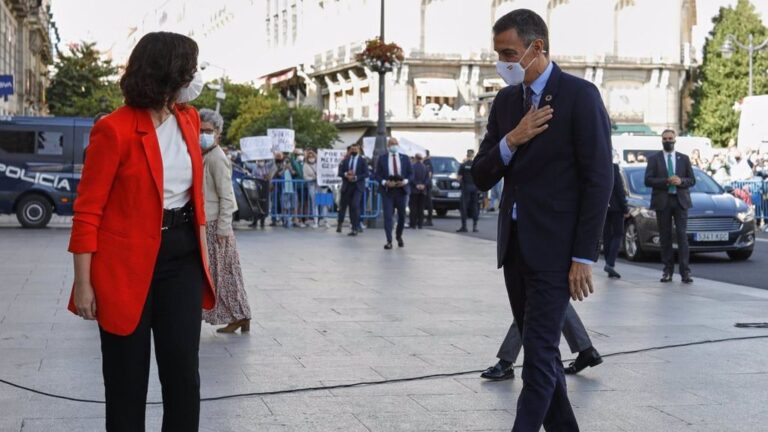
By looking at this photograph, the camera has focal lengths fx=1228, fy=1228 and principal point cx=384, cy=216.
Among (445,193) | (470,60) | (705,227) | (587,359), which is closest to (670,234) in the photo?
(705,227)

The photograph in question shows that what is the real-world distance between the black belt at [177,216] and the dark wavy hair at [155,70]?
0.37 m

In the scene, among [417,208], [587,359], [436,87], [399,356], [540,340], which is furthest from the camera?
[436,87]

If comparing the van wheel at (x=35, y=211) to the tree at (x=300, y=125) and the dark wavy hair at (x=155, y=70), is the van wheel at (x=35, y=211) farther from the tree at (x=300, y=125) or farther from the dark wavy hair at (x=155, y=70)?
the tree at (x=300, y=125)

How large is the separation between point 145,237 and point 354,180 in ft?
63.8

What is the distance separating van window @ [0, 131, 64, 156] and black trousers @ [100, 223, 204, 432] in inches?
827

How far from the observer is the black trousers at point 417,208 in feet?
90.3

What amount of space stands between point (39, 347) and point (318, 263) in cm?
798

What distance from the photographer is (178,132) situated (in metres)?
4.23

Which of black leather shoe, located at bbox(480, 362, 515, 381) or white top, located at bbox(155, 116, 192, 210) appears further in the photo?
black leather shoe, located at bbox(480, 362, 515, 381)

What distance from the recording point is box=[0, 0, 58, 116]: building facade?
148 feet

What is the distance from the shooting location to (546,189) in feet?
15.3

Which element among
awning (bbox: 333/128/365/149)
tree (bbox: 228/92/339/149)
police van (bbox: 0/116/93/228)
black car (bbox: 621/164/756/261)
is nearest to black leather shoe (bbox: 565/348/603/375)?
black car (bbox: 621/164/756/261)

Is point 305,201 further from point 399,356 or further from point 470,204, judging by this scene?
point 399,356

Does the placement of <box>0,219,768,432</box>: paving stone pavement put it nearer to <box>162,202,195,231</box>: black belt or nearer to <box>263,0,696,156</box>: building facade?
<box>162,202,195,231</box>: black belt
